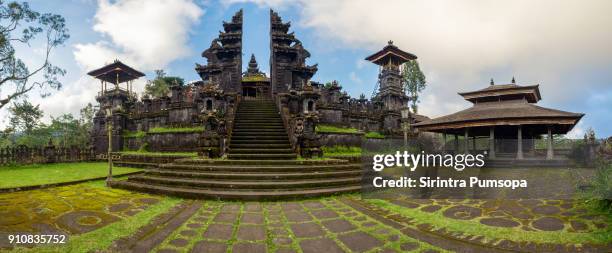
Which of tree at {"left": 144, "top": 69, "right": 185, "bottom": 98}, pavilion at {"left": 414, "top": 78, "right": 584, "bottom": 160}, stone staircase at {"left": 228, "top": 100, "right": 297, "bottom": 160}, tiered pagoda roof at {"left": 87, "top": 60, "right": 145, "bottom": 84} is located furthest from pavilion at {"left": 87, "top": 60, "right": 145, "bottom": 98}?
pavilion at {"left": 414, "top": 78, "right": 584, "bottom": 160}

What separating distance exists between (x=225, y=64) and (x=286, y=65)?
16.7 feet

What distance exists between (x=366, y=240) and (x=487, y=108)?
17.1m

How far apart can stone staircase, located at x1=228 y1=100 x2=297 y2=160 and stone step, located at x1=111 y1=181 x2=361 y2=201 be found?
3.19 meters

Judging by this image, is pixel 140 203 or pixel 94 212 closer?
pixel 94 212

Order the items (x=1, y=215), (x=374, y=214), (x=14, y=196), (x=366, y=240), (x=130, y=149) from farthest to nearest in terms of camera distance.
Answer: (x=130, y=149) < (x=14, y=196) < (x=374, y=214) < (x=1, y=215) < (x=366, y=240)

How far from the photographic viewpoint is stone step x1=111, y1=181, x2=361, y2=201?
7.80 m

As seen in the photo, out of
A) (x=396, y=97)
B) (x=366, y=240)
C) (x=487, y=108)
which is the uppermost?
(x=396, y=97)

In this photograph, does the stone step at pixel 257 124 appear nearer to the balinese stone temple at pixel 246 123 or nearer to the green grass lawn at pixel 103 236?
the balinese stone temple at pixel 246 123

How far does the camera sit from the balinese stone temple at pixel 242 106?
41.9 ft

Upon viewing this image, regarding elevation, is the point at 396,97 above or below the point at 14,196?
above

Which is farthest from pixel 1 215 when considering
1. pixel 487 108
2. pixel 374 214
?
pixel 487 108

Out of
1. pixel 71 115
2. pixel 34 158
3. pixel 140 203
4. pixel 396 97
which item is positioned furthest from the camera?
pixel 71 115

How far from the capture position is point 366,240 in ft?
15.7

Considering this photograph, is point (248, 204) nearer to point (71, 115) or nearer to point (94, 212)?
point (94, 212)
